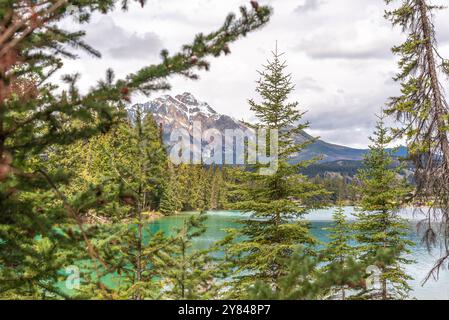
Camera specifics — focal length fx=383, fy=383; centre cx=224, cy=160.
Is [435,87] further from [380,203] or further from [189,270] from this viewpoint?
[189,270]

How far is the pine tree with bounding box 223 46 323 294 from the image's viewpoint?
13648 mm

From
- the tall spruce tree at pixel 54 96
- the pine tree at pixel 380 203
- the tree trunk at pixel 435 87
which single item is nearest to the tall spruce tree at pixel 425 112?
the tree trunk at pixel 435 87

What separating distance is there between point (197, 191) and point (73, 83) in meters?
93.6

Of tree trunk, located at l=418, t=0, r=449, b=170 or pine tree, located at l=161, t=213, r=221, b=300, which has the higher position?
tree trunk, located at l=418, t=0, r=449, b=170

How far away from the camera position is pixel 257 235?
14.6 m

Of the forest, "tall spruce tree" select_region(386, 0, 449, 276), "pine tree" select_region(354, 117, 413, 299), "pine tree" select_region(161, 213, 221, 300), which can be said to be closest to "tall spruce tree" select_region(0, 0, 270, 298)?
the forest

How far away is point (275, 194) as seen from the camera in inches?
582

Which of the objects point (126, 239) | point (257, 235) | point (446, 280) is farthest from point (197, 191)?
point (126, 239)

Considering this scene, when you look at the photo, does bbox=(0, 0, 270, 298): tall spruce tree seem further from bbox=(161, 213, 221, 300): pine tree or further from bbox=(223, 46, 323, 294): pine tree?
bbox=(223, 46, 323, 294): pine tree

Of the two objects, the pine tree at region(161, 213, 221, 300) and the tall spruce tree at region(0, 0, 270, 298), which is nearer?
the tall spruce tree at region(0, 0, 270, 298)

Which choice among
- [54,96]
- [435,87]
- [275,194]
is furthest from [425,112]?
[54,96]

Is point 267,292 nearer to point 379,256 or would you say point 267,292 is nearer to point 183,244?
point 379,256

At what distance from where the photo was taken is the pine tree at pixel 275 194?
1365 cm

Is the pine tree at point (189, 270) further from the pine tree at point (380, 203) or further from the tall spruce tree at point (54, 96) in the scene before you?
the pine tree at point (380, 203)
